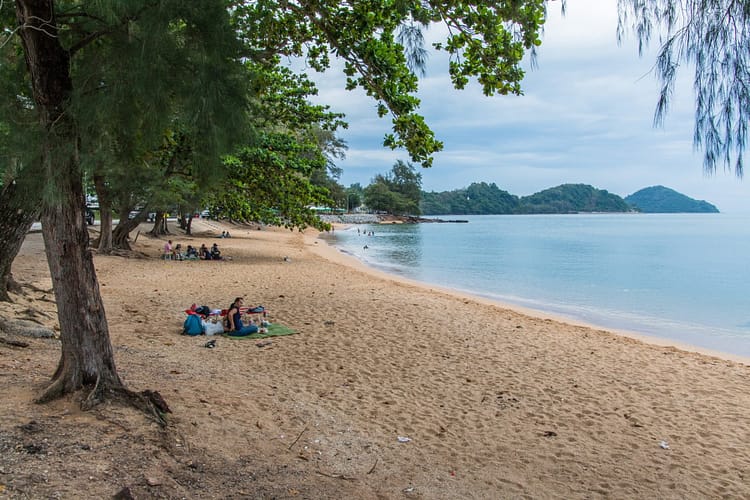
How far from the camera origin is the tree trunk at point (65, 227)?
3.26 meters

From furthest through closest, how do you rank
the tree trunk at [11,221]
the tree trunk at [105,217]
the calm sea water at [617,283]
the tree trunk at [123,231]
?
the tree trunk at [123,231], the tree trunk at [105,217], the calm sea water at [617,283], the tree trunk at [11,221]

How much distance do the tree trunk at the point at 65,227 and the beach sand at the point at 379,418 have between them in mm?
305

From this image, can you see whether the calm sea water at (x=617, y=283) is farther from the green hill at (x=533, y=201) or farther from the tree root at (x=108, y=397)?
the green hill at (x=533, y=201)

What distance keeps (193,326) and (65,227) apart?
14.2 feet

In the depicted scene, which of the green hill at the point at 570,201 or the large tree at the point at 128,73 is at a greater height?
the green hill at the point at 570,201

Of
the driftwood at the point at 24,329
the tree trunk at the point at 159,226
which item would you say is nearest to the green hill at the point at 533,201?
the tree trunk at the point at 159,226

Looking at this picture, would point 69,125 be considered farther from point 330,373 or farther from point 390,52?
point 330,373

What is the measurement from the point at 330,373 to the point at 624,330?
9.43m

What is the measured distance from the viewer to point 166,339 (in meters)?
7.12

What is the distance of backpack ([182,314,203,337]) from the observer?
7.58m

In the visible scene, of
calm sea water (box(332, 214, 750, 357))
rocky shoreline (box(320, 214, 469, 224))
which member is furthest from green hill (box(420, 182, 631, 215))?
calm sea water (box(332, 214, 750, 357))

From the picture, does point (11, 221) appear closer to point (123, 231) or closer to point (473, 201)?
point (123, 231)

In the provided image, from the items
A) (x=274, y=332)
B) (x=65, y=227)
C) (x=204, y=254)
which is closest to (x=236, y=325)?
(x=274, y=332)

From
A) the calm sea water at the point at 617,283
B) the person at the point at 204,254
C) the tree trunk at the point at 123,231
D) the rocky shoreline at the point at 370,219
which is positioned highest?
the rocky shoreline at the point at 370,219
